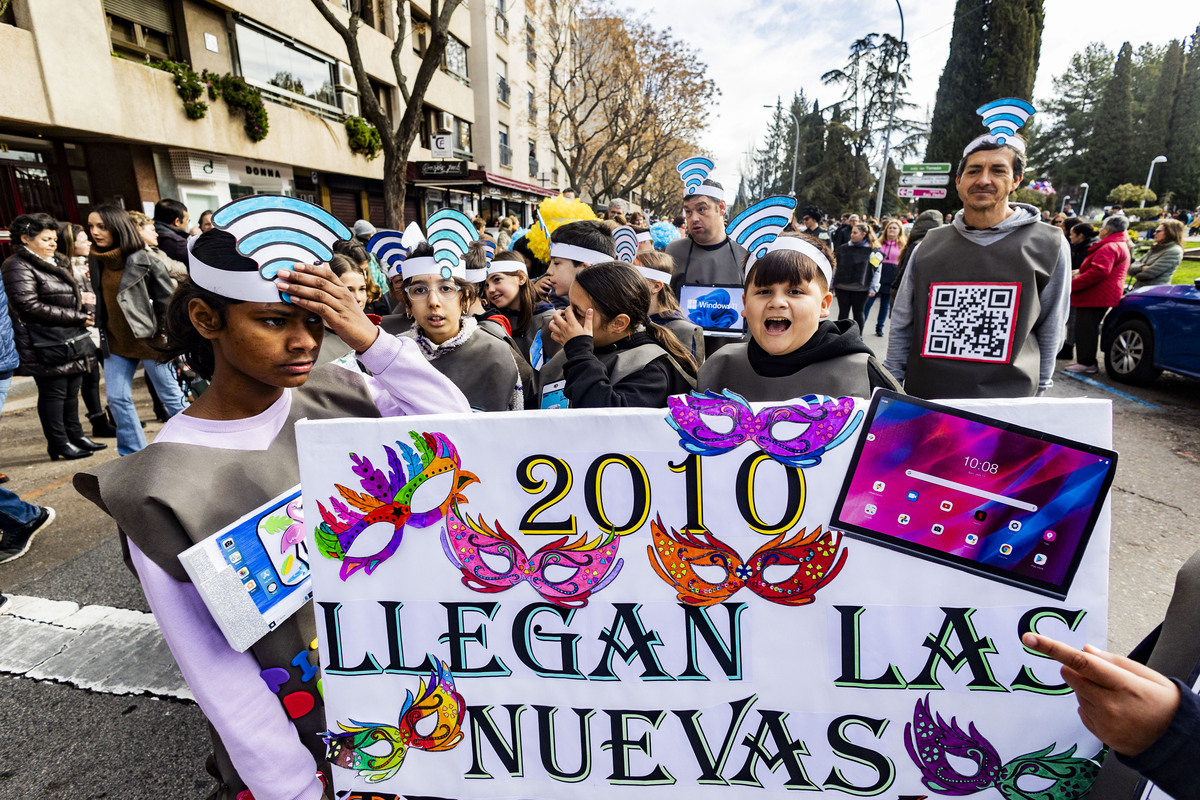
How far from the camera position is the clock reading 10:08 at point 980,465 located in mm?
1203

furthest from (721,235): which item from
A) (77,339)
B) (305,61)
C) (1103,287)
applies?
(305,61)

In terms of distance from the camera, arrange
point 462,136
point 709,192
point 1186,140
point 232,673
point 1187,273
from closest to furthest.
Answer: point 232,673, point 709,192, point 1187,273, point 462,136, point 1186,140

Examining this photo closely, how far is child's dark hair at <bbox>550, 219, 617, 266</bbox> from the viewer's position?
319 centimetres

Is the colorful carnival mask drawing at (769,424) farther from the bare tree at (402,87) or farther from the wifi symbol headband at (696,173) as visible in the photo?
the bare tree at (402,87)

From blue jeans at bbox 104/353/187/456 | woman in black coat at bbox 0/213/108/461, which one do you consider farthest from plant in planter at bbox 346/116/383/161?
blue jeans at bbox 104/353/187/456

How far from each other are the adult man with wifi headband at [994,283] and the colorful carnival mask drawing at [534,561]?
2470 millimetres

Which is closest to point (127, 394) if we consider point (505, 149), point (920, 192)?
point (920, 192)

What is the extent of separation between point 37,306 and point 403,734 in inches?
214

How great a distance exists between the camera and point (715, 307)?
4188mm

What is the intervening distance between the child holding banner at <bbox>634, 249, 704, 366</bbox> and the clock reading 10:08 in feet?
6.81

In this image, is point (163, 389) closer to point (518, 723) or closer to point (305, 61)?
point (518, 723)

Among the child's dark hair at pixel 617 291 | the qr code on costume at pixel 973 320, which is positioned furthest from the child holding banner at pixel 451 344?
the qr code on costume at pixel 973 320

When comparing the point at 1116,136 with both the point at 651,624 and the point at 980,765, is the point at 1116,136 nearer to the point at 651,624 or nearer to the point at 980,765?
the point at 980,765

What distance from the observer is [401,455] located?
133 centimetres
